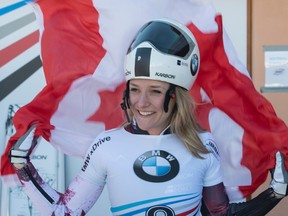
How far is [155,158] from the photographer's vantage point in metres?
2.45

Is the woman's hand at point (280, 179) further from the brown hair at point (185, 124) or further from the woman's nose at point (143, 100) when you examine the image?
the woman's nose at point (143, 100)

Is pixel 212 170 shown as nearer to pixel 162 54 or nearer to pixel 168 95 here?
pixel 168 95

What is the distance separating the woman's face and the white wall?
2.30 meters

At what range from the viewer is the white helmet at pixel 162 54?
242 cm

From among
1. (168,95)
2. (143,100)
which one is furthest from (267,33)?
(143,100)

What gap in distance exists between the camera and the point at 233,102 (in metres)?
2.99

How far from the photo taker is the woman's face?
7.82ft

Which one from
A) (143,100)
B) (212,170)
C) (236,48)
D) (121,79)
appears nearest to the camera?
(143,100)

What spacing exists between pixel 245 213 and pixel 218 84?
2.60 feet

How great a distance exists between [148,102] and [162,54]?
0.77ft

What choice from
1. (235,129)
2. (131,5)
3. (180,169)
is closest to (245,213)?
(180,169)

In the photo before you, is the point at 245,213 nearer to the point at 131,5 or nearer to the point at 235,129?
the point at 235,129

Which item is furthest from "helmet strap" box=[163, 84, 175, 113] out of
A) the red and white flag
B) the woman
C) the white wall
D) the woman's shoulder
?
the white wall

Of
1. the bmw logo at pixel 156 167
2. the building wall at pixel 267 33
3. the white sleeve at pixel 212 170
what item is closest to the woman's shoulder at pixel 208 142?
the white sleeve at pixel 212 170
